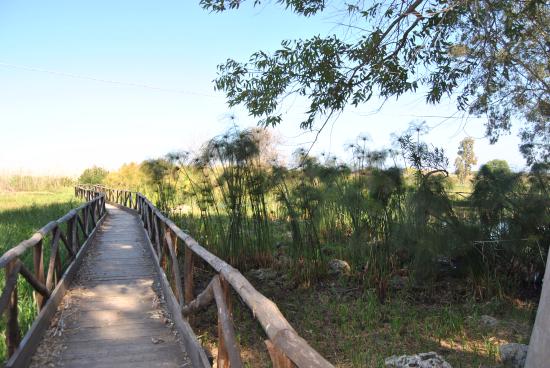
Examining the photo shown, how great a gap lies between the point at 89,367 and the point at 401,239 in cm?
418

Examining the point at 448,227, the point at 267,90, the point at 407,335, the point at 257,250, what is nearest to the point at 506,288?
the point at 448,227

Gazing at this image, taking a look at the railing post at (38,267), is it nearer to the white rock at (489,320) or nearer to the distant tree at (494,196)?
→ the white rock at (489,320)

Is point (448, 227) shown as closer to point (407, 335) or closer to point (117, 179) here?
point (407, 335)

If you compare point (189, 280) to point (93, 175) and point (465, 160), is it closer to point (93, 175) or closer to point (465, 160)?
point (465, 160)

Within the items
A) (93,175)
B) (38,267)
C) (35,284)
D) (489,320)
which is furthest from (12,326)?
Result: (93,175)

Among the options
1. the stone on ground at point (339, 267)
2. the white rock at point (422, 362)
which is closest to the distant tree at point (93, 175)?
the stone on ground at point (339, 267)

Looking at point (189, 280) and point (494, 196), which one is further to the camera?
point (494, 196)

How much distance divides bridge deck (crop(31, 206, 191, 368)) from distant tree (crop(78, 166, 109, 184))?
36.5 metres

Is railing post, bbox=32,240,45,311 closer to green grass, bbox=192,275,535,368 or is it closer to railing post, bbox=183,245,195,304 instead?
railing post, bbox=183,245,195,304

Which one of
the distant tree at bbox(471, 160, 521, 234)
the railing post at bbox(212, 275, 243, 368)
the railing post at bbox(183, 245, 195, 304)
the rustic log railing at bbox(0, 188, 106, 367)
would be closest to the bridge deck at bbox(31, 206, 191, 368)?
the rustic log railing at bbox(0, 188, 106, 367)

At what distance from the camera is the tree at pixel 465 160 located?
630 cm

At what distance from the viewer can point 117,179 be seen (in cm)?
3259

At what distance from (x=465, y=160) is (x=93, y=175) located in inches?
1578

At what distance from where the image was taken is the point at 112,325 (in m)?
4.07
